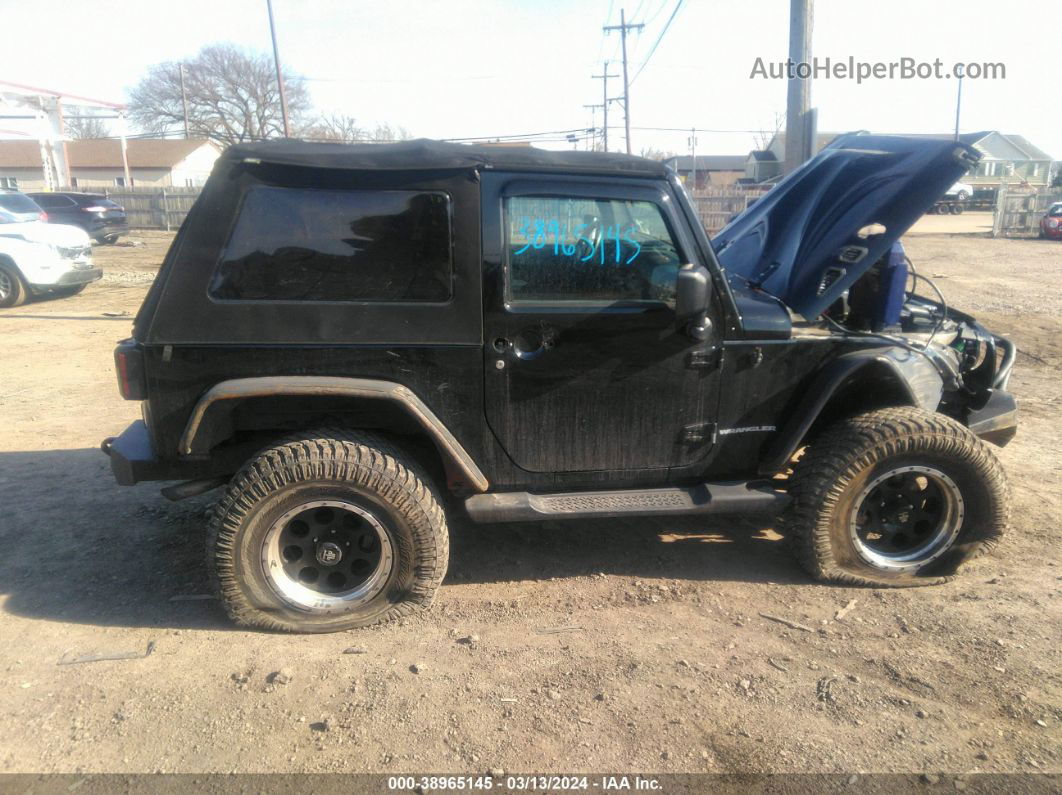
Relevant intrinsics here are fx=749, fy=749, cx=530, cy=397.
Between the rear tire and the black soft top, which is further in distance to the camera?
the rear tire

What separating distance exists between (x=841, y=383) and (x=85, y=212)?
79.8 ft

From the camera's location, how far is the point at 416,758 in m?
2.53

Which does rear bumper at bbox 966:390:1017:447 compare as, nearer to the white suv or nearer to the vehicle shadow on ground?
the vehicle shadow on ground

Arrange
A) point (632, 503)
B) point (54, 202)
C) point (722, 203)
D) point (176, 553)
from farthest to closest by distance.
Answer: point (54, 202), point (722, 203), point (176, 553), point (632, 503)

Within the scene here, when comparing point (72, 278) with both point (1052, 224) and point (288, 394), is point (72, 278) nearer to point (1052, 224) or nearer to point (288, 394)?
point (288, 394)

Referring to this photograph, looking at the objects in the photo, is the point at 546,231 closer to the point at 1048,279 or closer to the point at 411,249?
the point at 411,249

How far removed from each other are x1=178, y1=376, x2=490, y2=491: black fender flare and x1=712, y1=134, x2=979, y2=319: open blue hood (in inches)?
74.5

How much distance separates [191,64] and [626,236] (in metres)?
60.6

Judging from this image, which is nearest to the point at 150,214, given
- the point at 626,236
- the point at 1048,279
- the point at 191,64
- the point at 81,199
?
Result: the point at 81,199

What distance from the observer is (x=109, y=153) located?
55625 mm

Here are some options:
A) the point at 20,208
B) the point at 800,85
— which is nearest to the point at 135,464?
the point at 800,85

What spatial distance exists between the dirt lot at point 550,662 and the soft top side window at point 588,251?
1450 millimetres

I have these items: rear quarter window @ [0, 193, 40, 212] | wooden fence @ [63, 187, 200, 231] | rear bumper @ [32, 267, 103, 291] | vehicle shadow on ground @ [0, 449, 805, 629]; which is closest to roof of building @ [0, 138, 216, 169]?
wooden fence @ [63, 187, 200, 231]

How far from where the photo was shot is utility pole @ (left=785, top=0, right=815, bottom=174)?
7.11 meters
